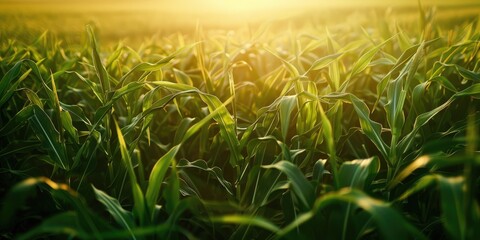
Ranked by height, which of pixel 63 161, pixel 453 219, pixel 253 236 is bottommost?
pixel 253 236

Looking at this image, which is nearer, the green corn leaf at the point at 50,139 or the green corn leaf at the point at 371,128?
the green corn leaf at the point at 371,128

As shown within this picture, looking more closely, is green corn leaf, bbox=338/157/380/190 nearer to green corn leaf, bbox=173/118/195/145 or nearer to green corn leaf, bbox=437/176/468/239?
green corn leaf, bbox=437/176/468/239

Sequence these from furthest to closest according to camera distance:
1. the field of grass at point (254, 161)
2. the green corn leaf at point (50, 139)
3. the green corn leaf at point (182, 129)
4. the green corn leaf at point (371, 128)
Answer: the green corn leaf at point (182, 129), the green corn leaf at point (50, 139), the green corn leaf at point (371, 128), the field of grass at point (254, 161)

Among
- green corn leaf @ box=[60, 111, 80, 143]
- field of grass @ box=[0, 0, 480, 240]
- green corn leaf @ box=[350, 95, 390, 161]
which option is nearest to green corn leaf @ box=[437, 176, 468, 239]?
field of grass @ box=[0, 0, 480, 240]

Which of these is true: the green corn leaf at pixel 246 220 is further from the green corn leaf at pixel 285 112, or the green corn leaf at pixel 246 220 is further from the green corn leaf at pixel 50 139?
the green corn leaf at pixel 50 139


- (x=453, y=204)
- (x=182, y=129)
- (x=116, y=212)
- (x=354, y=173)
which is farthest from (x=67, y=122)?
(x=453, y=204)

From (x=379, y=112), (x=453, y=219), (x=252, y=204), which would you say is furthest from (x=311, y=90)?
(x=453, y=219)

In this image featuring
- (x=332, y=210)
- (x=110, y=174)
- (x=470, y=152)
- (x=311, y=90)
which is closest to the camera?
(x=470, y=152)

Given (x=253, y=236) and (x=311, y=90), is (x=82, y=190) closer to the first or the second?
(x=253, y=236)

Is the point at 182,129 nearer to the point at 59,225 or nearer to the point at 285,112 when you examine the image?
the point at 285,112

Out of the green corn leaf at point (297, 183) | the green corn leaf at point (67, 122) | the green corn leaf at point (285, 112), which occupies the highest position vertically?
the green corn leaf at point (285, 112)

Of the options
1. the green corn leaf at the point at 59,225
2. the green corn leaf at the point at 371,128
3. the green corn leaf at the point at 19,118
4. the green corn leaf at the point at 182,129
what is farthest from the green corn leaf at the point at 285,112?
the green corn leaf at the point at 19,118
